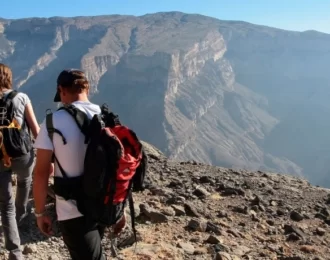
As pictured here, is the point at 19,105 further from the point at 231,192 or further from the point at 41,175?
the point at 231,192

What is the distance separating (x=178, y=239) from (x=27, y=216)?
213cm

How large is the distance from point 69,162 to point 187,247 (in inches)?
123

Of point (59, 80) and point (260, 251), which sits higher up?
point (59, 80)

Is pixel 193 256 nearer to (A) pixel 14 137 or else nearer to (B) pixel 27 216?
(B) pixel 27 216

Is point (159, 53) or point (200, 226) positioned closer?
point (200, 226)

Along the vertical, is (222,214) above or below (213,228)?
Result: below

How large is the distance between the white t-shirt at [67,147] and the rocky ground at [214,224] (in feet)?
4.95

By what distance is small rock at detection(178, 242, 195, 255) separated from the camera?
5.64m

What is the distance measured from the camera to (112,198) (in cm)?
315

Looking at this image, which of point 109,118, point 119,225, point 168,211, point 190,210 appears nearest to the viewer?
point 109,118

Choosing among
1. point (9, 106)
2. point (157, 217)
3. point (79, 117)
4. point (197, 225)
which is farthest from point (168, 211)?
point (79, 117)

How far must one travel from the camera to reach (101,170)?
9.93 ft

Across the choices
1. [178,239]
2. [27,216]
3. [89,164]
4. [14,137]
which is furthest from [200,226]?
[89,164]

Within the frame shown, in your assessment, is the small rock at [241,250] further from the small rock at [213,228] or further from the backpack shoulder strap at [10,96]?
the backpack shoulder strap at [10,96]
